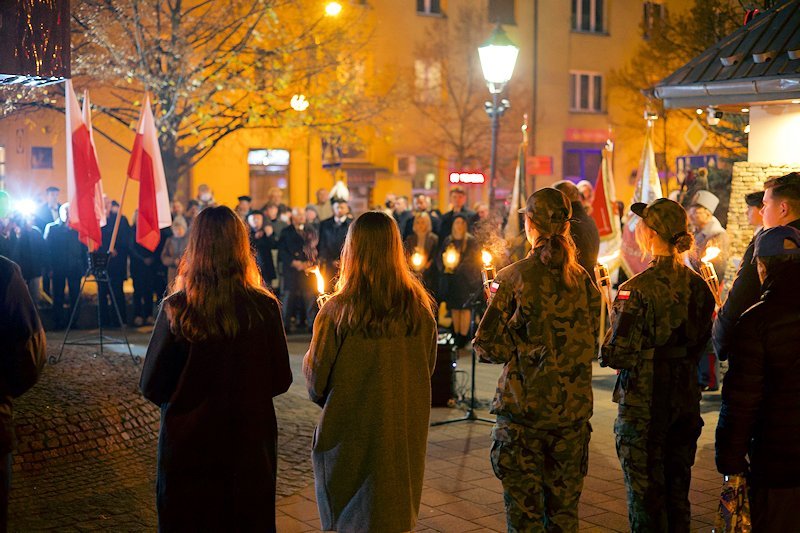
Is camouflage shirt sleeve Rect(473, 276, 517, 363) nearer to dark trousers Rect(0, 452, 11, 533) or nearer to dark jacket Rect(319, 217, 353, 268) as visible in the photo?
dark trousers Rect(0, 452, 11, 533)

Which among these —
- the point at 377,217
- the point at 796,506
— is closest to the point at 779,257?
the point at 796,506

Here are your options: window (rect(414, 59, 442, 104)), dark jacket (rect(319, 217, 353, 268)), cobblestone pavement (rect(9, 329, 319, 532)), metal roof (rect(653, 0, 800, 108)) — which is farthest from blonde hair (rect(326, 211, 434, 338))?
window (rect(414, 59, 442, 104))

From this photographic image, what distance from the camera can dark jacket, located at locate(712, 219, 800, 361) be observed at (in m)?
5.41

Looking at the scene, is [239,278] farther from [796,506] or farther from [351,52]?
[351,52]

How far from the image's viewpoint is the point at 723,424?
4691mm

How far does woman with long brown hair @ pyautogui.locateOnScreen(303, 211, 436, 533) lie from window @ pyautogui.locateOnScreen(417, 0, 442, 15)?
114 feet

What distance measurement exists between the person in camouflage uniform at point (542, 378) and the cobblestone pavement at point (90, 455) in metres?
2.72

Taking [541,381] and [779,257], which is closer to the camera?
[779,257]

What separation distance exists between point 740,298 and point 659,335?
2.03ft

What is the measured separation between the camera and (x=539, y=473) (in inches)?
206

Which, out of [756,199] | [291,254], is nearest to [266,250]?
[291,254]

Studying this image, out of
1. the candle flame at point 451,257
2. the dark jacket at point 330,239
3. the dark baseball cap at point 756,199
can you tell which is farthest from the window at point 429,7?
the dark baseball cap at point 756,199

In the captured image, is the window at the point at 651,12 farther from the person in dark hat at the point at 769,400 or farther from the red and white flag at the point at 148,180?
the person in dark hat at the point at 769,400

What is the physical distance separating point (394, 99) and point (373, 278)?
3061cm
